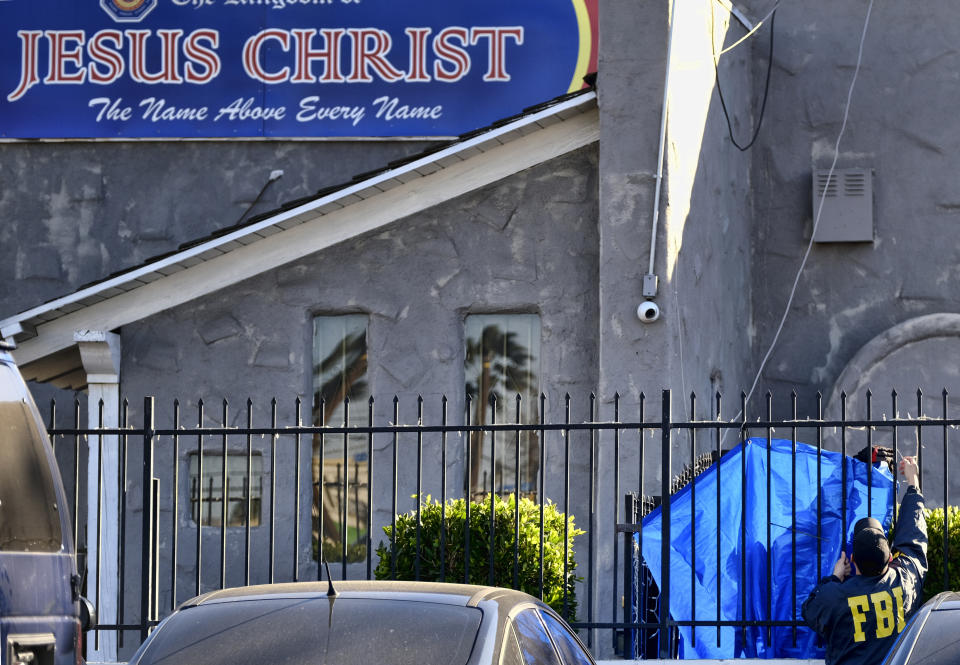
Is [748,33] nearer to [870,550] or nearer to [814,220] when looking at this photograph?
[814,220]

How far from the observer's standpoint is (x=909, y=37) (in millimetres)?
13711

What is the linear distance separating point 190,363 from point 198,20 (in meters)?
4.57

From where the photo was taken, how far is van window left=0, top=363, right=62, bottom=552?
18.1 ft

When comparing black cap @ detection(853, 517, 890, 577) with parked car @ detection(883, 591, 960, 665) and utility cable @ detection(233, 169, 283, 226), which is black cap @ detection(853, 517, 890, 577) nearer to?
parked car @ detection(883, 591, 960, 665)

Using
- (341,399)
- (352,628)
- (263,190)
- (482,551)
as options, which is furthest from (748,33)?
(352,628)

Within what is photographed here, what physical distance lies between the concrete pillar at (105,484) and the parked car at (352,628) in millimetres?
6052

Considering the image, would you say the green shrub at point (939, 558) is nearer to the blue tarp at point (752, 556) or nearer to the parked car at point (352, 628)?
the blue tarp at point (752, 556)

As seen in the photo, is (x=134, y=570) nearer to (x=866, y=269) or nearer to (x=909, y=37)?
(x=866, y=269)

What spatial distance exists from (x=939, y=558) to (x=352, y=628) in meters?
4.78

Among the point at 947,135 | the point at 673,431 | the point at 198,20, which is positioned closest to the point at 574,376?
the point at 673,431

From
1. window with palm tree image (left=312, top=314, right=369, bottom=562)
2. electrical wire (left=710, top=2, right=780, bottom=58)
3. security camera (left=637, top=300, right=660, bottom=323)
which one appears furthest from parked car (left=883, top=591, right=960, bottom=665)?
electrical wire (left=710, top=2, right=780, bottom=58)

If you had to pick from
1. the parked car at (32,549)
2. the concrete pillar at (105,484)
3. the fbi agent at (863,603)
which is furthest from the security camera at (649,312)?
the parked car at (32,549)

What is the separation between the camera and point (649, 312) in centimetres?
1026

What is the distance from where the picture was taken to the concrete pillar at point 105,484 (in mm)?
10945
